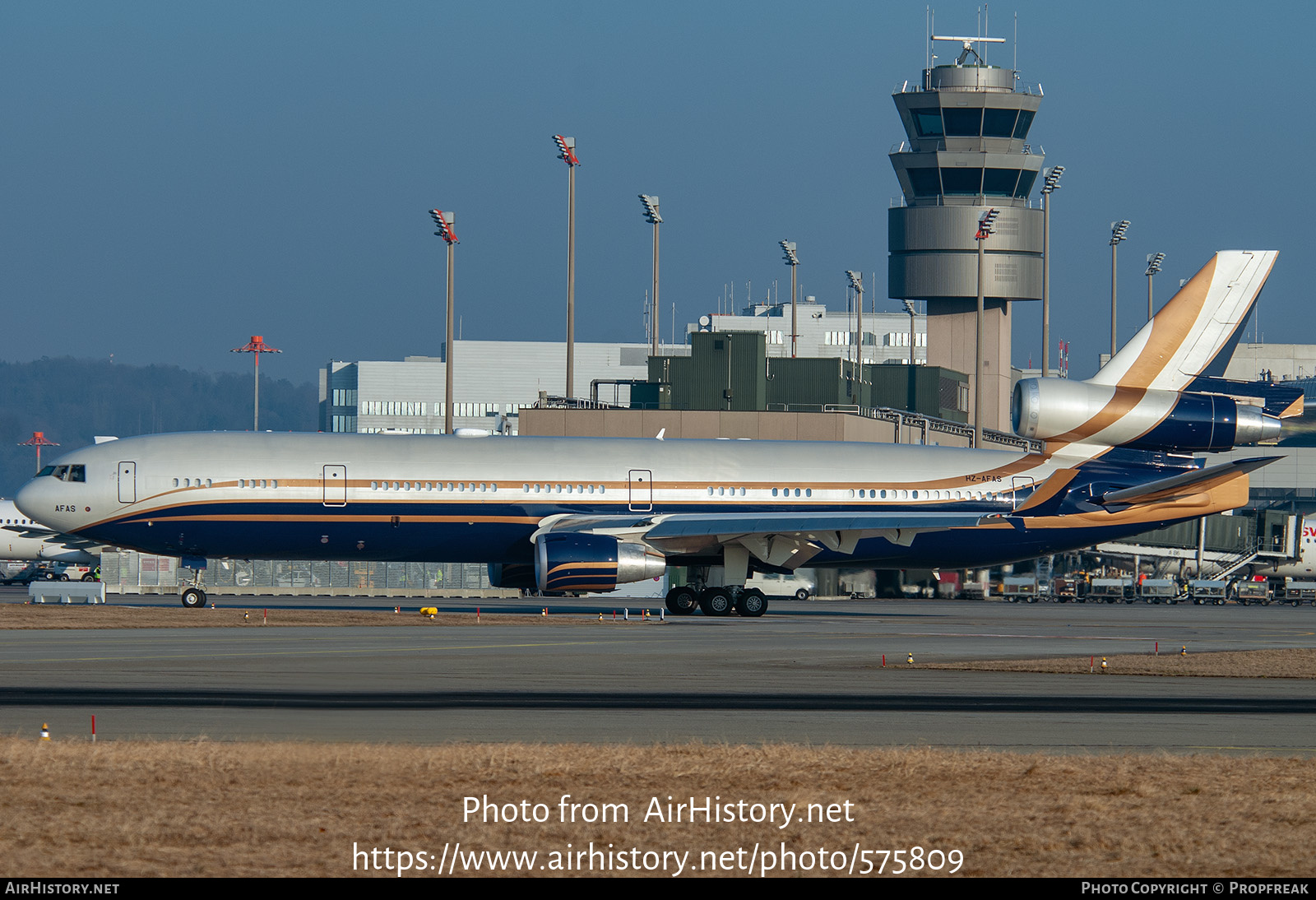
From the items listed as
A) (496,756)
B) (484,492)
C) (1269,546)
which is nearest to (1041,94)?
(1269,546)

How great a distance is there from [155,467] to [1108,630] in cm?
2776

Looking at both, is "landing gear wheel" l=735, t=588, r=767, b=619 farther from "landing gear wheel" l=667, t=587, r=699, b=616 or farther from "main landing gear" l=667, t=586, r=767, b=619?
"landing gear wheel" l=667, t=587, r=699, b=616

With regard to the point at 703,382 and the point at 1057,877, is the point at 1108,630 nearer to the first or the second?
the point at 1057,877

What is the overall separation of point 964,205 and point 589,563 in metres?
84.0

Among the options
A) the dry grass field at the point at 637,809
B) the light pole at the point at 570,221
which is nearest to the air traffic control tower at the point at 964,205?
the light pole at the point at 570,221

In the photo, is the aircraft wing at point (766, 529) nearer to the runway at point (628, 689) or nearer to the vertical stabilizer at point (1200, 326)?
the runway at point (628, 689)

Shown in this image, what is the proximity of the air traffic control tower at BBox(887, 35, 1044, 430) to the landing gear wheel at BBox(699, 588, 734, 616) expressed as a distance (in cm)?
7506

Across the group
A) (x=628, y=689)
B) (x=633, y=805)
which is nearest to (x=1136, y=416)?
(x=628, y=689)

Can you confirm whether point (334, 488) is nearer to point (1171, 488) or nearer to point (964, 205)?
point (1171, 488)

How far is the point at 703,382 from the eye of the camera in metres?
82.9

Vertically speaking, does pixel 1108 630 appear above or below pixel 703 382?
below

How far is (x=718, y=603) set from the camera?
44.4m

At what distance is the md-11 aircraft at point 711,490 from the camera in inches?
1634

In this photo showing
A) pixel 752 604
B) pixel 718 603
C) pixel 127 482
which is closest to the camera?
pixel 127 482
